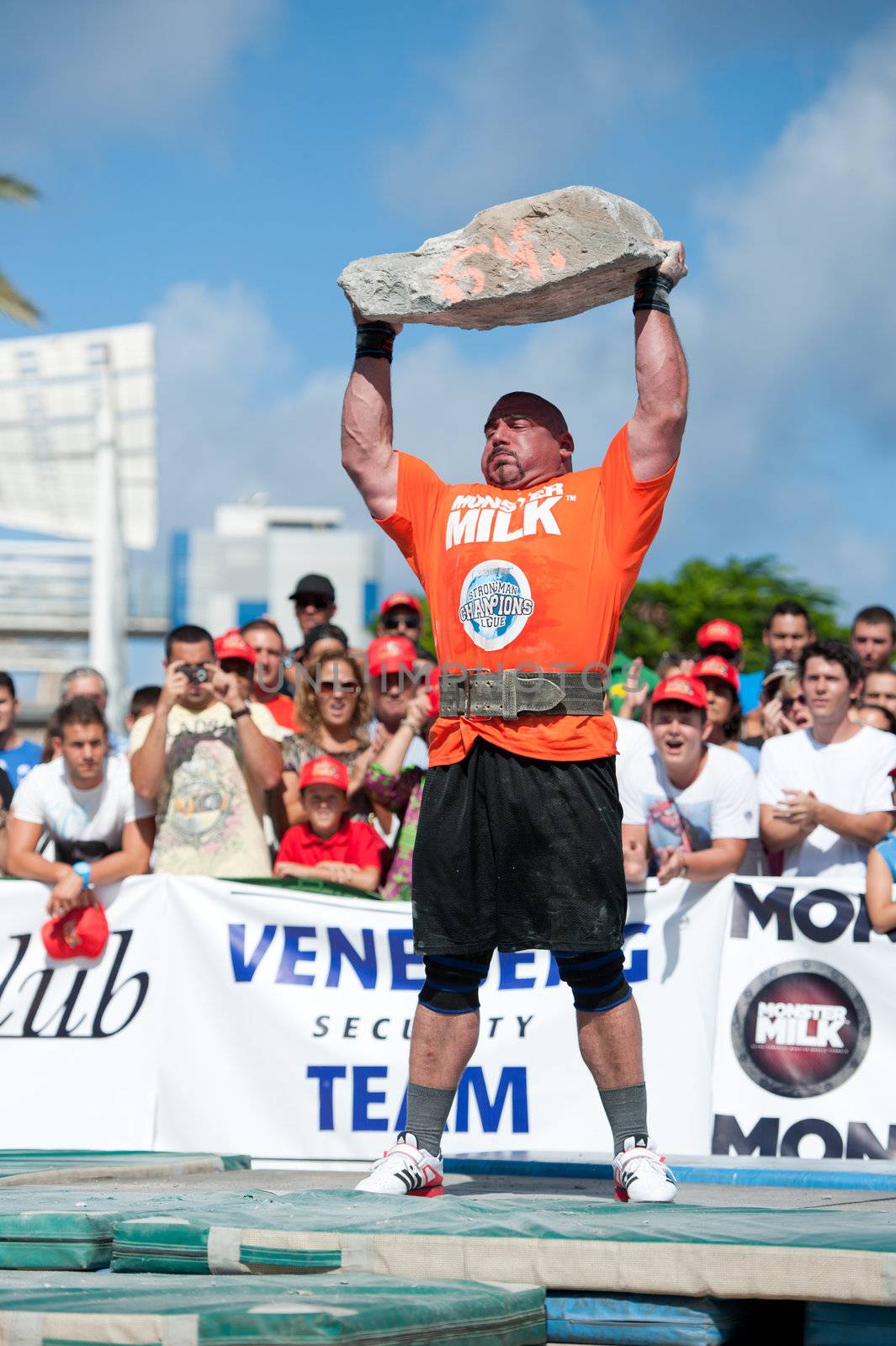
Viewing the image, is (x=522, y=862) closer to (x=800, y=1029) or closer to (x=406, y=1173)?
(x=406, y=1173)

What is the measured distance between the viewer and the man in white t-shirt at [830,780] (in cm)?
667

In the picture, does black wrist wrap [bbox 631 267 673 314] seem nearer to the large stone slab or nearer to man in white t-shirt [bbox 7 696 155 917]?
the large stone slab

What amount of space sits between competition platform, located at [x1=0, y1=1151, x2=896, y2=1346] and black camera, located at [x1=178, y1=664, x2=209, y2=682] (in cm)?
331

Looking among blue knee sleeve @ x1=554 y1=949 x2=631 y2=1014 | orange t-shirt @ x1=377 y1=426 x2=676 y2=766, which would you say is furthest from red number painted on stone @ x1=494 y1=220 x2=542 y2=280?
blue knee sleeve @ x1=554 y1=949 x2=631 y2=1014

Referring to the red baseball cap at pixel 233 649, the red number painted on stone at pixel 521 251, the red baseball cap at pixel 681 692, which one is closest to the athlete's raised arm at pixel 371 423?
the red number painted on stone at pixel 521 251

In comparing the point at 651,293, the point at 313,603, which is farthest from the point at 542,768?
the point at 313,603

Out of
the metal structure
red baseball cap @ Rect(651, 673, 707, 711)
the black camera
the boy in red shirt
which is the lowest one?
the boy in red shirt

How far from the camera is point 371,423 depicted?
182 inches

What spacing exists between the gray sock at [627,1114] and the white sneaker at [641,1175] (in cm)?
2

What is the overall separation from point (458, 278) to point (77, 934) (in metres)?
3.64

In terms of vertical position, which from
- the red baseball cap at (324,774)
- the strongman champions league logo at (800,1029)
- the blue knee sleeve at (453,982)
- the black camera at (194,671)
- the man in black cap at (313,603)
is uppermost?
the man in black cap at (313,603)

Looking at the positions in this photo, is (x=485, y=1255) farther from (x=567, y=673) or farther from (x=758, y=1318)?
(x=567, y=673)

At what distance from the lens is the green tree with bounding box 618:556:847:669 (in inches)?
1432

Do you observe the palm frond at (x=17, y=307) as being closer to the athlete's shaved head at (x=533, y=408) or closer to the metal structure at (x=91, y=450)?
the metal structure at (x=91, y=450)
